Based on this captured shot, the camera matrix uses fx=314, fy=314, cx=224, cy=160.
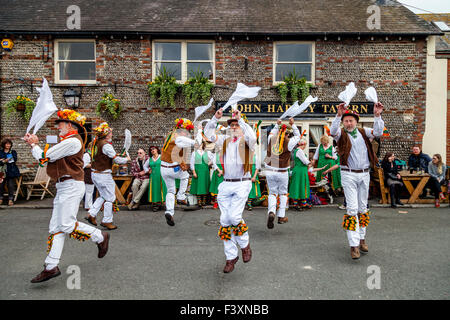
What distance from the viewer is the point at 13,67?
35.6ft

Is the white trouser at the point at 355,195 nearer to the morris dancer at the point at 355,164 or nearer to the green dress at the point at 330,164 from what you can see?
the morris dancer at the point at 355,164

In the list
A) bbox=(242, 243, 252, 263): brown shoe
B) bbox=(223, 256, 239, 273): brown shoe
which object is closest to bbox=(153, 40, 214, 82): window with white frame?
bbox=(242, 243, 252, 263): brown shoe

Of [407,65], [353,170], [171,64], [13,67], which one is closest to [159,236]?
[353,170]

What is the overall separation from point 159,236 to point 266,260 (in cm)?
233

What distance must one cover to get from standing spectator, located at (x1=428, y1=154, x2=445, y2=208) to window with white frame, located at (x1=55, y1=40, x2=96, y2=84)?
1117cm

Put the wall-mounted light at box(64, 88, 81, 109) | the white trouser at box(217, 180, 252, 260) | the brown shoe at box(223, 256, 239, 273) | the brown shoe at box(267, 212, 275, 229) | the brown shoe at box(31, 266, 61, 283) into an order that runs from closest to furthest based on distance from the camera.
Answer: the brown shoe at box(31, 266, 61, 283) → the brown shoe at box(223, 256, 239, 273) → the white trouser at box(217, 180, 252, 260) → the brown shoe at box(267, 212, 275, 229) → the wall-mounted light at box(64, 88, 81, 109)

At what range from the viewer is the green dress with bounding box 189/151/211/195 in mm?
8852

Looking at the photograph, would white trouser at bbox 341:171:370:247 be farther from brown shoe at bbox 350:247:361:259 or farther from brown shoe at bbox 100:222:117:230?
brown shoe at bbox 100:222:117:230

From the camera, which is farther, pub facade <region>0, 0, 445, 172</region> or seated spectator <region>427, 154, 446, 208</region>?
pub facade <region>0, 0, 445, 172</region>

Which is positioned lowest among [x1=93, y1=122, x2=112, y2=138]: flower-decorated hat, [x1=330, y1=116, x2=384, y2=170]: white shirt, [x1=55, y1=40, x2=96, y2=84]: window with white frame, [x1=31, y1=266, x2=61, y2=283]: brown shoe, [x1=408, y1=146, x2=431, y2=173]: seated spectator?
[x1=31, y1=266, x2=61, y2=283]: brown shoe

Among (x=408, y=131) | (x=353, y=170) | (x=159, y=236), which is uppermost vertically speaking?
(x=408, y=131)

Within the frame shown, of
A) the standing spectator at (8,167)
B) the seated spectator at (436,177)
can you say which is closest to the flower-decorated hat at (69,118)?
the standing spectator at (8,167)

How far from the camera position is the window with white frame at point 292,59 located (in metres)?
11.1

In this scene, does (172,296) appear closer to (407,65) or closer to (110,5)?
(407,65)
